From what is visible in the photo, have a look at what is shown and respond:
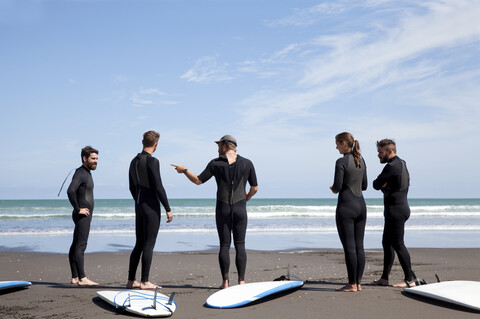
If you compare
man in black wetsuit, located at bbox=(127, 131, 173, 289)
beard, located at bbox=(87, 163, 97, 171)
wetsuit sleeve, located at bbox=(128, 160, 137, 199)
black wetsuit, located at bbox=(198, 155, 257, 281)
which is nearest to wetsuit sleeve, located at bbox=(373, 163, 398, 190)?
black wetsuit, located at bbox=(198, 155, 257, 281)

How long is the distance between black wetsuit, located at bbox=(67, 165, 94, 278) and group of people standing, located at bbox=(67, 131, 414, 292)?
77 centimetres

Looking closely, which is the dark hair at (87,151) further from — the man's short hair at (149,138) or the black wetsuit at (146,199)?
the man's short hair at (149,138)

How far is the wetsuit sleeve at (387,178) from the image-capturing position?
216 inches

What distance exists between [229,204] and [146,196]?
103 centimetres

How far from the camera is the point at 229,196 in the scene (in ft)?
17.7

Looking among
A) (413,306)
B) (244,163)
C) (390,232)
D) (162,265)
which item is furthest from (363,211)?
(162,265)

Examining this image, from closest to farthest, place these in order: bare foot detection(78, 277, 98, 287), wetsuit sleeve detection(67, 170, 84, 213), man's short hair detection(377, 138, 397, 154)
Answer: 1. man's short hair detection(377, 138, 397, 154)
2. wetsuit sleeve detection(67, 170, 84, 213)
3. bare foot detection(78, 277, 98, 287)

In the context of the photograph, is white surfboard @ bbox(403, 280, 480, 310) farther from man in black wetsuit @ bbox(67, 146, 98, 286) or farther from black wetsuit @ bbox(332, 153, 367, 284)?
man in black wetsuit @ bbox(67, 146, 98, 286)

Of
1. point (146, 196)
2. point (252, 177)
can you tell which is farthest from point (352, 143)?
point (146, 196)

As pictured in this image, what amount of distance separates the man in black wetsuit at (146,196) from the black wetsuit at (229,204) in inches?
21.8

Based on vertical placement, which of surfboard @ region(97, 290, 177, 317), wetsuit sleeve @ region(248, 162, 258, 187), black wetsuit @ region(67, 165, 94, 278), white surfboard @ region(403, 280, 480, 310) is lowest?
surfboard @ region(97, 290, 177, 317)

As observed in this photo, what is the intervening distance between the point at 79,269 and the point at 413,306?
416 centimetres

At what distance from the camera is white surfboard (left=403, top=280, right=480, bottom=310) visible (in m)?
4.48

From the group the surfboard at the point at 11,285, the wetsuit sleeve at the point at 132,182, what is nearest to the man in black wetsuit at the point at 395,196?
the wetsuit sleeve at the point at 132,182
